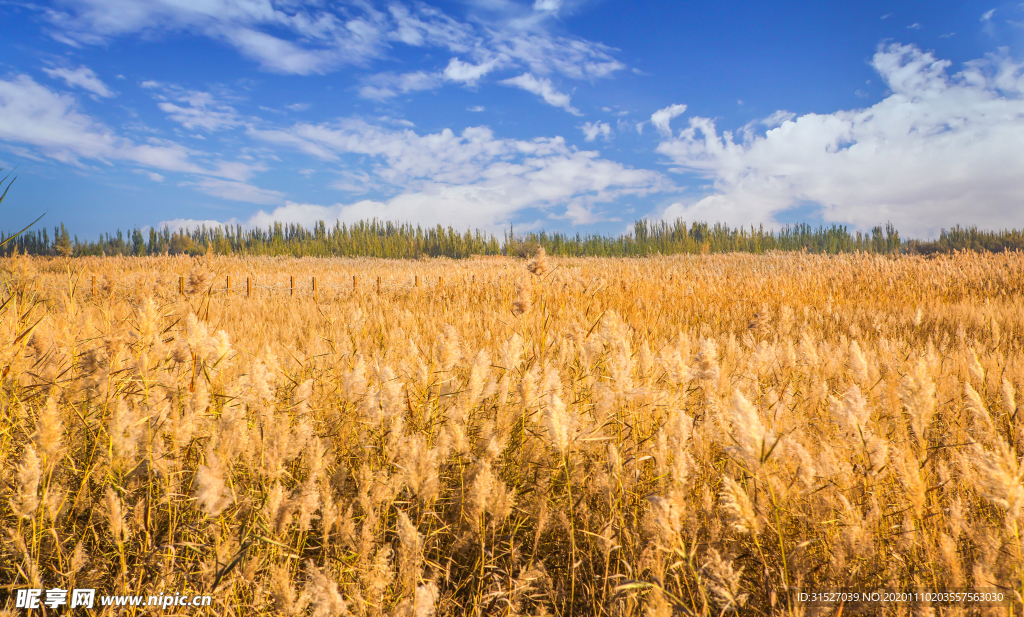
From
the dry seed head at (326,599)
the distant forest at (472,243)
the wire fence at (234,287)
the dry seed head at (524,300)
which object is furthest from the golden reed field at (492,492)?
the distant forest at (472,243)

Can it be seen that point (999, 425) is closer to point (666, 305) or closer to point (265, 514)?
point (265, 514)

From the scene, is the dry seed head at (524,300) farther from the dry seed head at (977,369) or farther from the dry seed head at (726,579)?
the dry seed head at (977,369)

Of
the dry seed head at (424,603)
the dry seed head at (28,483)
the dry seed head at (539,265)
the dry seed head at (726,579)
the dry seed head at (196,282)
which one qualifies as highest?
the dry seed head at (539,265)

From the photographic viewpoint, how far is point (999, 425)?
2320 mm

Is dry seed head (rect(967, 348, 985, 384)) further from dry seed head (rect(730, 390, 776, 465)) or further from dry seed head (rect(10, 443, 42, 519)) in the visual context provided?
dry seed head (rect(10, 443, 42, 519))

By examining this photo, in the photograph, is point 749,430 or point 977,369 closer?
point 749,430

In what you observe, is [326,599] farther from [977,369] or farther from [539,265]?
[977,369]

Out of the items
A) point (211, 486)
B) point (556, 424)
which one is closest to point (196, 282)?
point (211, 486)

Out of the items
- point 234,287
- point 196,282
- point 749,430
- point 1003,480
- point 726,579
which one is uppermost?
point 196,282

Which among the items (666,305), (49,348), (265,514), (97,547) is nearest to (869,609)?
→ (265,514)

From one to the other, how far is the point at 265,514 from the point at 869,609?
1805 mm

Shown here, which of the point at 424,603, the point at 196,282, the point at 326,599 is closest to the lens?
the point at 326,599

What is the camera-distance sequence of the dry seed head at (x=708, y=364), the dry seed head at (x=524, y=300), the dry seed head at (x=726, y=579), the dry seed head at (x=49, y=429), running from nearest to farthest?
the dry seed head at (x=726, y=579) → the dry seed head at (x=49, y=429) → the dry seed head at (x=708, y=364) → the dry seed head at (x=524, y=300)

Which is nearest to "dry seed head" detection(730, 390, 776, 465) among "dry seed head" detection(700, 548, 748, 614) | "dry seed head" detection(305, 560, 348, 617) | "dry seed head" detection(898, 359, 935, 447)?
"dry seed head" detection(700, 548, 748, 614)
